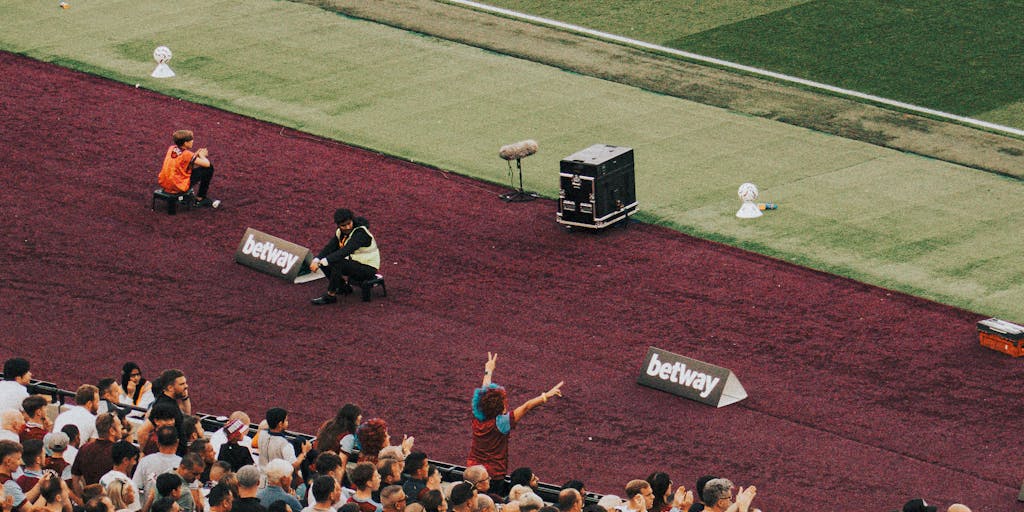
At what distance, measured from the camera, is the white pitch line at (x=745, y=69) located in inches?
1212

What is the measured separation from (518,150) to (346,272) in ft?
14.9

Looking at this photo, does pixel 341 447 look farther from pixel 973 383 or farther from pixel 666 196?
pixel 666 196

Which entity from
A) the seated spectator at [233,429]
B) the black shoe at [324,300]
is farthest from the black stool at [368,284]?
the seated spectator at [233,429]

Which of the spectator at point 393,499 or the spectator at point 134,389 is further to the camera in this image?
the spectator at point 134,389

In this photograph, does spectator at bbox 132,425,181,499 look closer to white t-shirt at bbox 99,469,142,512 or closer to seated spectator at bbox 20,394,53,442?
white t-shirt at bbox 99,469,142,512

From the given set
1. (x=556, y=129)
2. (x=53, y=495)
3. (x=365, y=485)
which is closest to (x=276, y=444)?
(x=365, y=485)

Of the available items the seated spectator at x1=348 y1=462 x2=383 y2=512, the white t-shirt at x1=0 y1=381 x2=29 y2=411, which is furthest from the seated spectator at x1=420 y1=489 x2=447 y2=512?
the white t-shirt at x1=0 y1=381 x2=29 y2=411

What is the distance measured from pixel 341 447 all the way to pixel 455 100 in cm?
1629

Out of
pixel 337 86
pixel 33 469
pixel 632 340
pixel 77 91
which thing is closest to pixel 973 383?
pixel 632 340

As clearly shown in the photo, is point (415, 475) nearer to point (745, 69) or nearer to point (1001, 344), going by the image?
point (1001, 344)

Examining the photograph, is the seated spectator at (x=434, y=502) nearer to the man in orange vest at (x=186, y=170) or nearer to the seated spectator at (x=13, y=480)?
the seated spectator at (x=13, y=480)

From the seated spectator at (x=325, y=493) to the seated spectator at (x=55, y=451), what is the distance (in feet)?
8.68

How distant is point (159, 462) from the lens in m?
15.3

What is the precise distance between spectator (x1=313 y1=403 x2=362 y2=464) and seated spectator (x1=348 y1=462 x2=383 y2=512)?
4.89 ft
